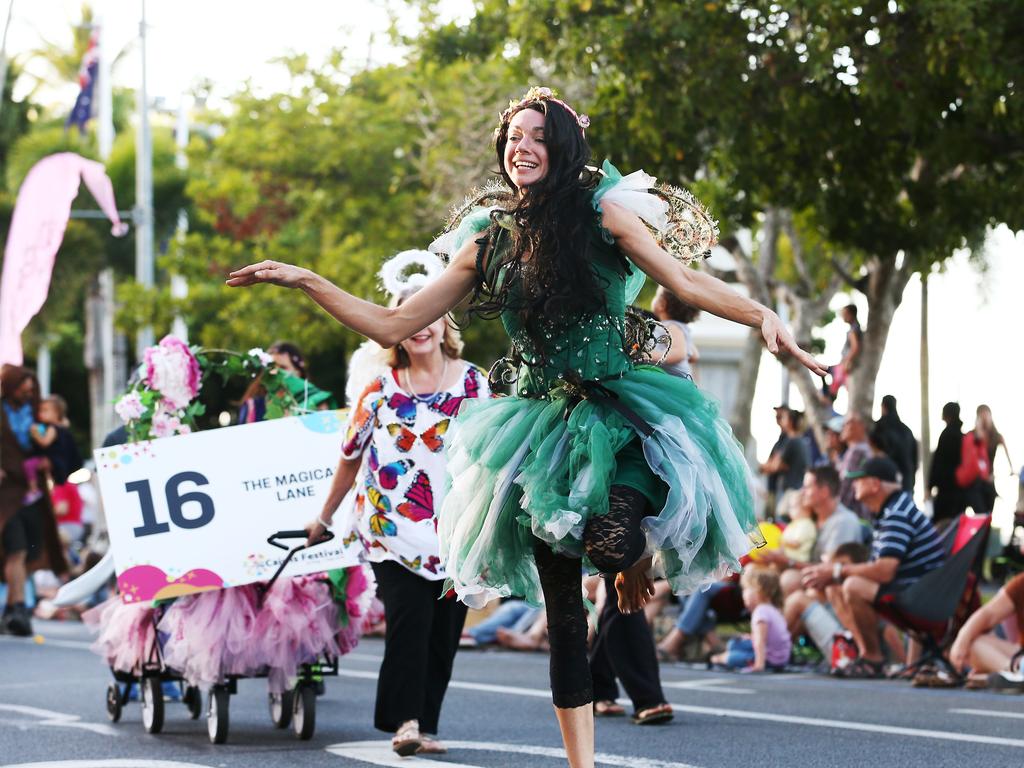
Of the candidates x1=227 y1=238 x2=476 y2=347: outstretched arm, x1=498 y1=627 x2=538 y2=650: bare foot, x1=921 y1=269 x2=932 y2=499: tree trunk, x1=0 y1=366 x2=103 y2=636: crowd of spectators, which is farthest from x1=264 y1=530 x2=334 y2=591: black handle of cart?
x1=921 y1=269 x2=932 y2=499: tree trunk

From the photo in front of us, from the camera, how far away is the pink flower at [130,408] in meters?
8.53

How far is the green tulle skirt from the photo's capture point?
5070 mm

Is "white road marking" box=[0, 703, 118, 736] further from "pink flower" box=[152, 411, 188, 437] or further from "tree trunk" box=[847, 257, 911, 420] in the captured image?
"tree trunk" box=[847, 257, 911, 420]

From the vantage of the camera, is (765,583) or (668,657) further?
(668,657)

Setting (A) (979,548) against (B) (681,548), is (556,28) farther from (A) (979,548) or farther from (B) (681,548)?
(B) (681,548)

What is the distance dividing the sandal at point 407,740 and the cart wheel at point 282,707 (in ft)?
3.98

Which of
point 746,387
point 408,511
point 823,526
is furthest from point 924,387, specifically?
point 408,511

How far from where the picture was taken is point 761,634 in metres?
12.1

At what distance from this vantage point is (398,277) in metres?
7.63

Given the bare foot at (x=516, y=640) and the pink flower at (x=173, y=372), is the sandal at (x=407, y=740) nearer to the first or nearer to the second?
the pink flower at (x=173, y=372)

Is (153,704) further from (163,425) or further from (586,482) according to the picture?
(586,482)

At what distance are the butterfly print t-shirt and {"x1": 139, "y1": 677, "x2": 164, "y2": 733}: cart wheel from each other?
1509 mm

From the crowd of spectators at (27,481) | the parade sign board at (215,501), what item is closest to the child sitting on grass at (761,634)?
the parade sign board at (215,501)

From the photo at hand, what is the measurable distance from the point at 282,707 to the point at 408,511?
1593 millimetres
